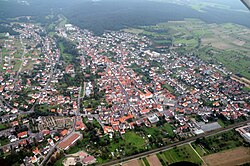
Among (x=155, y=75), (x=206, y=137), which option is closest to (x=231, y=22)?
(x=155, y=75)

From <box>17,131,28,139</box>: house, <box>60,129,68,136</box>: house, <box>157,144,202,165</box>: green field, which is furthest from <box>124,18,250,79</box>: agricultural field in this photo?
<box>17,131,28,139</box>: house

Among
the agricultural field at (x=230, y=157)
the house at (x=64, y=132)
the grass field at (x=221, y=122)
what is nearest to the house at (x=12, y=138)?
the house at (x=64, y=132)

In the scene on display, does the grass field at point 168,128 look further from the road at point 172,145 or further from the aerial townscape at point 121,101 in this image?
the road at point 172,145

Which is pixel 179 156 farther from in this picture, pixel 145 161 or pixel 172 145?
pixel 145 161

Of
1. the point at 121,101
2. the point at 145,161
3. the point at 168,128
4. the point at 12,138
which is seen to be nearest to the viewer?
the point at 145,161

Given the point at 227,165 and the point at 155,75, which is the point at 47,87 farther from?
the point at 227,165

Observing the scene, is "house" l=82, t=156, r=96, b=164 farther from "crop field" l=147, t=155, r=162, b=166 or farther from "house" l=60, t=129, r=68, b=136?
"crop field" l=147, t=155, r=162, b=166

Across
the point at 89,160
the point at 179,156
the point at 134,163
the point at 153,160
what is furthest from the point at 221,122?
the point at 89,160
